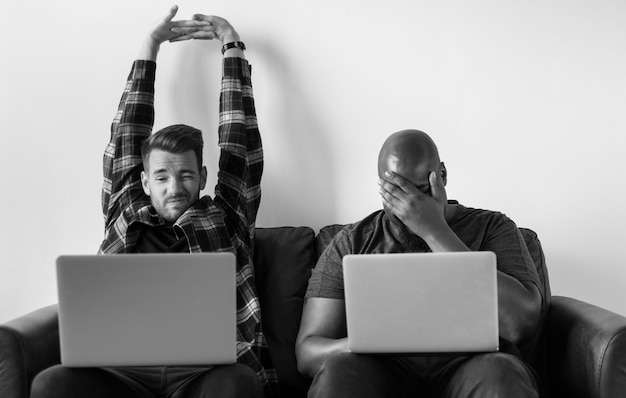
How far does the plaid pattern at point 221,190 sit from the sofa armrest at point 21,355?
0.43 meters

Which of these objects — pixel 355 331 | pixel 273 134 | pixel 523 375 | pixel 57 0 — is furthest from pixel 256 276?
pixel 57 0

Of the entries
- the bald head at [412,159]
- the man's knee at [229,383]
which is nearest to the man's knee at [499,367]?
the man's knee at [229,383]

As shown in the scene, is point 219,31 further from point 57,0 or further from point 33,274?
point 33,274

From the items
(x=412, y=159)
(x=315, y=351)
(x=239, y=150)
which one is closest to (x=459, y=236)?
(x=412, y=159)

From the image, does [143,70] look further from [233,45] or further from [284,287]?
[284,287]

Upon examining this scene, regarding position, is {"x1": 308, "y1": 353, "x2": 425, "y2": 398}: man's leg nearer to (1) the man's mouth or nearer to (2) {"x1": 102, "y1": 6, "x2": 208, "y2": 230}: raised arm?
(1) the man's mouth

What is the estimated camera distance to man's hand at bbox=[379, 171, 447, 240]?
80.3 inches

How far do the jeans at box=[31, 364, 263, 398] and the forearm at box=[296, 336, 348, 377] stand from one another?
0.26 meters

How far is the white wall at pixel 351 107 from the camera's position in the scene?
2.50 metres

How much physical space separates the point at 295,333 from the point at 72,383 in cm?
75

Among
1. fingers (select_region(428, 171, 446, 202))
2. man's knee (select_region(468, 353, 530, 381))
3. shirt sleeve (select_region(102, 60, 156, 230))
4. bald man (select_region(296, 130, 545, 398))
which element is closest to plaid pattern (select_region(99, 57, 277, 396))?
shirt sleeve (select_region(102, 60, 156, 230))

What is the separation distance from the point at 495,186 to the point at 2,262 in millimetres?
1646

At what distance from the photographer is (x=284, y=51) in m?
2.59

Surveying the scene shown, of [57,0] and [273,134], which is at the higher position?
[57,0]
